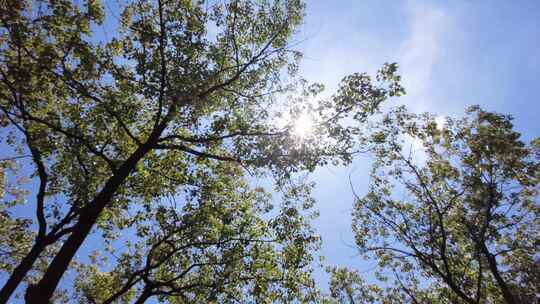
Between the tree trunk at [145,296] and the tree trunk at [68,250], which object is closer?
the tree trunk at [68,250]

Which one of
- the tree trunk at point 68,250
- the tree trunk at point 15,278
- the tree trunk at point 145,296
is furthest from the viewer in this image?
the tree trunk at point 145,296

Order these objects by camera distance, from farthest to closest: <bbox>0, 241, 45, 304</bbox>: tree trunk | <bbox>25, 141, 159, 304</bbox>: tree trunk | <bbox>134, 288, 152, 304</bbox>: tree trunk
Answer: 1. <bbox>134, 288, 152, 304</bbox>: tree trunk
2. <bbox>0, 241, 45, 304</bbox>: tree trunk
3. <bbox>25, 141, 159, 304</bbox>: tree trunk

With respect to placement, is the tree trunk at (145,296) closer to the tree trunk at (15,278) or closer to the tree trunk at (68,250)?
the tree trunk at (15,278)

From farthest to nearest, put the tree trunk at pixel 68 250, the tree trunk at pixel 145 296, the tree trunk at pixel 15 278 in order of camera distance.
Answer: the tree trunk at pixel 145 296, the tree trunk at pixel 15 278, the tree trunk at pixel 68 250

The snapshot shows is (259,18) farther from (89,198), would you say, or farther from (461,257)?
(461,257)

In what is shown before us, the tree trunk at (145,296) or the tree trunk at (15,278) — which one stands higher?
the tree trunk at (145,296)

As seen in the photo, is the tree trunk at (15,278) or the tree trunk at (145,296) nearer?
the tree trunk at (15,278)

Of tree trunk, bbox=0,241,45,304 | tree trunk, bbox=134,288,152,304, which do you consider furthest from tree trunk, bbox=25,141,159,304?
tree trunk, bbox=134,288,152,304

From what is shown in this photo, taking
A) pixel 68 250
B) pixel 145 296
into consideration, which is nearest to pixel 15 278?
pixel 68 250

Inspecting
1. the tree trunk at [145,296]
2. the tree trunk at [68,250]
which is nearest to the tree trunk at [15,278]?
the tree trunk at [68,250]

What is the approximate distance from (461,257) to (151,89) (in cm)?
1732

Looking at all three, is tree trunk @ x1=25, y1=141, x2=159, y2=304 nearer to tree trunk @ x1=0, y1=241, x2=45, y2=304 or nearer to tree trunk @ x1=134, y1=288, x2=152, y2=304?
tree trunk @ x1=0, y1=241, x2=45, y2=304

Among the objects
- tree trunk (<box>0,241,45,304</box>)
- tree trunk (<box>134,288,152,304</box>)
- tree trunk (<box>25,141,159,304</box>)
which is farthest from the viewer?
tree trunk (<box>134,288,152,304</box>)

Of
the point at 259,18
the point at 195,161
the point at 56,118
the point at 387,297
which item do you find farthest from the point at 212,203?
the point at 387,297
